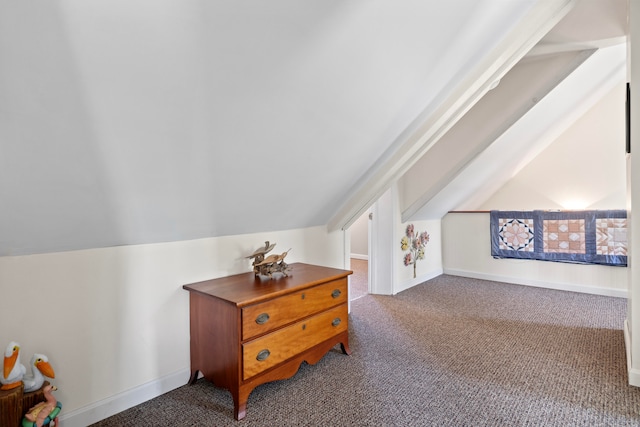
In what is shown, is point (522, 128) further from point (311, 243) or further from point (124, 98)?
point (124, 98)

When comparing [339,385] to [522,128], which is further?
[522,128]

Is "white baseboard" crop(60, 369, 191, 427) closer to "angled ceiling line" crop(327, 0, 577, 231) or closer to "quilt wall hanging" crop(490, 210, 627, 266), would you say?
"angled ceiling line" crop(327, 0, 577, 231)

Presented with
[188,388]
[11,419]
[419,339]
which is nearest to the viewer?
[11,419]

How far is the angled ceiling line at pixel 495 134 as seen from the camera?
2785 mm

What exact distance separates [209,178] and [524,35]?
2021mm

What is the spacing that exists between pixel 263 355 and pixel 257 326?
0.17m

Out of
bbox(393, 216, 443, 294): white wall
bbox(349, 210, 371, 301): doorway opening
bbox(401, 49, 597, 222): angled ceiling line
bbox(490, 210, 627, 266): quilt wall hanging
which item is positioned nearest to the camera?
bbox(401, 49, 597, 222): angled ceiling line

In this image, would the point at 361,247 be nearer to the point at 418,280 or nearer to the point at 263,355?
the point at 418,280

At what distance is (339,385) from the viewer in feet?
6.36

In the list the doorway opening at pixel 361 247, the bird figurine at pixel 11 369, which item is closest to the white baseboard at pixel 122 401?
the bird figurine at pixel 11 369

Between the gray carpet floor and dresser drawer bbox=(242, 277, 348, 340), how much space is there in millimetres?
388

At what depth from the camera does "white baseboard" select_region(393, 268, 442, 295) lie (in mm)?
4008

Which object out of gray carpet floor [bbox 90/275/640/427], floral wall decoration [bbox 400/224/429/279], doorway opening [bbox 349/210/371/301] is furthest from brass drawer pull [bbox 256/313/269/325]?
doorway opening [bbox 349/210/371/301]

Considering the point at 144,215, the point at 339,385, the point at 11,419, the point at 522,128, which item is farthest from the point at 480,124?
the point at 11,419
